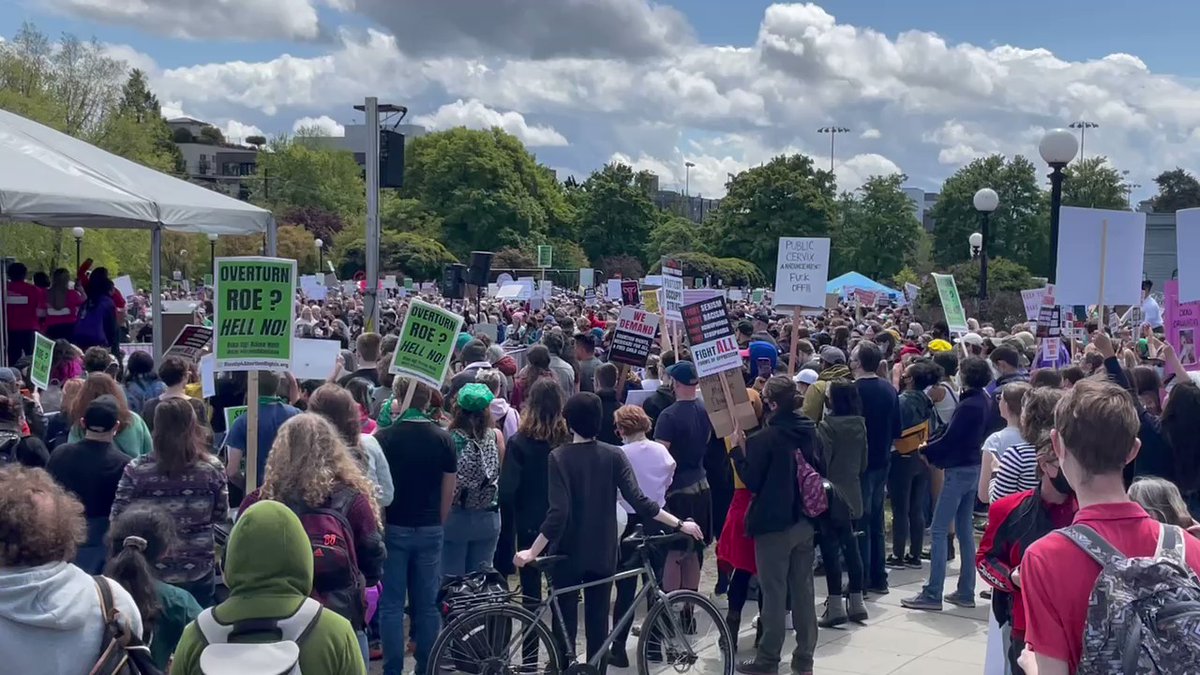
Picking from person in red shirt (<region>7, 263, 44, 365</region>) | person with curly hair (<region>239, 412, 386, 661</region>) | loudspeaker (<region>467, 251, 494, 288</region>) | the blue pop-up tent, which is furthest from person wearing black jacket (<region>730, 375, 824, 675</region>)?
the blue pop-up tent

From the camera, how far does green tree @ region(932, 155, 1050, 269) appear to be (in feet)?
242

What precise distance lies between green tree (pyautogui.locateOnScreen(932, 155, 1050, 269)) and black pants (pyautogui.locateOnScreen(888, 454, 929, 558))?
6529cm

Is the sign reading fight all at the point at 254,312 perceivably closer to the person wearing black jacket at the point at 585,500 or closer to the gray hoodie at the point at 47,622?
the person wearing black jacket at the point at 585,500

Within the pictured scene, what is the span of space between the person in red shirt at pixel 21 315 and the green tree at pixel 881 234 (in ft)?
221

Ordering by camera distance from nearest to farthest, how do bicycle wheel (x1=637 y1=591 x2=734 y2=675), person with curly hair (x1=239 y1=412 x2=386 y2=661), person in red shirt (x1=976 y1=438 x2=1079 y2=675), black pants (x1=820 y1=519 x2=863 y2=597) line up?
1. person in red shirt (x1=976 y1=438 x2=1079 y2=675)
2. person with curly hair (x1=239 y1=412 x2=386 y2=661)
3. bicycle wheel (x1=637 y1=591 x2=734 y2=675)
4. black pants (x1=820 y1=519 x2=863 y2=597)

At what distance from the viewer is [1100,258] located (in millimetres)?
10211

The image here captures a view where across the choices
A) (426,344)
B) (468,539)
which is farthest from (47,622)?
(426,344)

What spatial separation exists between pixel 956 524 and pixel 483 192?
74.9m

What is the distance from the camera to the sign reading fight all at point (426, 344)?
7.21 meters

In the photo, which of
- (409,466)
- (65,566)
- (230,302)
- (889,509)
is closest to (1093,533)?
(65,566)

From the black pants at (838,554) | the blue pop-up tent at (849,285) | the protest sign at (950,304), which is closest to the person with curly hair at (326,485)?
the black pants at (838,554)

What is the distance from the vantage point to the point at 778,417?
7277 mm

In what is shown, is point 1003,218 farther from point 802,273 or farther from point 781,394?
point 781,394

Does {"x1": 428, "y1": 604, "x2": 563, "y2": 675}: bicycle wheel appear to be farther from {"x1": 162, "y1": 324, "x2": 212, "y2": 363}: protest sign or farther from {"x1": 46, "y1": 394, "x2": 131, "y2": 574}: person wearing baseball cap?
{"x1": 162, "y1": 324, "x2": 212, "y2": 363}: protest sign
